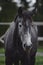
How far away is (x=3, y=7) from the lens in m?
17.0

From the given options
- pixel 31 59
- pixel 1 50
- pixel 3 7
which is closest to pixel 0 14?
pixel 3 7

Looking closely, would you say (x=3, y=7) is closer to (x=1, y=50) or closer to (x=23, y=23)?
(x=1, y=50)

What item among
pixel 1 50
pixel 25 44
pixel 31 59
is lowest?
pixel 1 50

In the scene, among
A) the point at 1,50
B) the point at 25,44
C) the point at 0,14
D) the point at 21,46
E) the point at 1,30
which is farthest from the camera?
the point at 0,14

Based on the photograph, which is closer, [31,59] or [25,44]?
[25,44]

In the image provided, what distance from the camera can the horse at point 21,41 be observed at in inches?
241

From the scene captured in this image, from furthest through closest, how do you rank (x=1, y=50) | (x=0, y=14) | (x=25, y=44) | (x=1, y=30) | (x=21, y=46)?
(x=0, y=14), (x=1, y=50), (x=1, y=30), (x=21, y=46), (x=25, y=44)

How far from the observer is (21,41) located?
632 cm

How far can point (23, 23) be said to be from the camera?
6.20m

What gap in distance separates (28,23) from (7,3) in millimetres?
11098

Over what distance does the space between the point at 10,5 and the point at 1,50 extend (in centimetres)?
515

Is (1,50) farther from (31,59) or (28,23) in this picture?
(28,23)

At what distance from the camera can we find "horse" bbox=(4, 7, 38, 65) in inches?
241

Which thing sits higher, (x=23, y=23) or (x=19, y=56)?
(x=23, y=23)
